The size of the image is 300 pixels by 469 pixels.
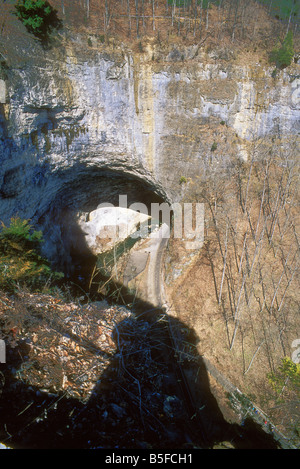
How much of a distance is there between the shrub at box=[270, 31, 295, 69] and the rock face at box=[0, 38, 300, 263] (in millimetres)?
796

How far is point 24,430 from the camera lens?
863 centimetres

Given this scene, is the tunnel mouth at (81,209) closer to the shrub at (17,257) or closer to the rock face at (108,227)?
the rock face at (108,227)

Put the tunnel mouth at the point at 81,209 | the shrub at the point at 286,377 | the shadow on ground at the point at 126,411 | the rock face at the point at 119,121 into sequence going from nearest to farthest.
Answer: the shadow on ground at the point at 126,411, the shrub at the point at 286,377, the rock face at the point at 119,121, the tunnel mouth at the point at 81,209

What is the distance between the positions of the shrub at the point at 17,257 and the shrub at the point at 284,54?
2303cm

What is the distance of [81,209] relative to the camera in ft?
90.5

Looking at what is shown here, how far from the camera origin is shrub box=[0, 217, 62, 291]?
14180 millimetres

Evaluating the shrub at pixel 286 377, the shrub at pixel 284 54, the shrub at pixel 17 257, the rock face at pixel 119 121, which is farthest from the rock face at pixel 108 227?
the shrub at pixel 286 377

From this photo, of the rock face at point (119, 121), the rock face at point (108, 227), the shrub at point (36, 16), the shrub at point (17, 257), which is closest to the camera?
the shrub at point (17, 257)

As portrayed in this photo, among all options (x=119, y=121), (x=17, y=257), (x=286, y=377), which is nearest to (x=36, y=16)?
(x=119, y=121)

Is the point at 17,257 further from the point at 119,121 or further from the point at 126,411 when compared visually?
the point at 119,121

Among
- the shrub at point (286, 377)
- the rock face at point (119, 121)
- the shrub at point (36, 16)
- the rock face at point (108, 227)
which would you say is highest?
the shrub at point (36, 16)

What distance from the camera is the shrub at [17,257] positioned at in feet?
46.5

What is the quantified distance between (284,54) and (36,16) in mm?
18385
